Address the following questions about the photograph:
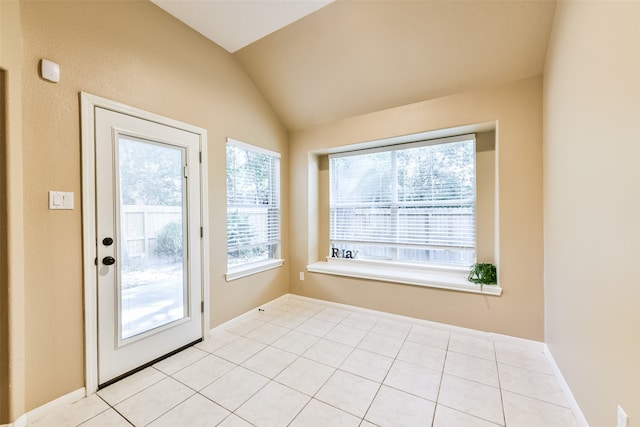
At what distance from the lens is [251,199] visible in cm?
332

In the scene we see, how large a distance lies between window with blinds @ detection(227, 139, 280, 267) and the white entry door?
478mm

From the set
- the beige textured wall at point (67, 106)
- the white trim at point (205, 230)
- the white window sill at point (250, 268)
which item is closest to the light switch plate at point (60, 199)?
the beige textured wall at point (67, 106)

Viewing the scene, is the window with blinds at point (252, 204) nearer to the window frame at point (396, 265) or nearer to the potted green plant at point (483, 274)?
the window frame at point (396, 265)

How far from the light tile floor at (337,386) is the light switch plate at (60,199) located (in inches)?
52.8

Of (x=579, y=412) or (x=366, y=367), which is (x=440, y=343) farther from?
(x=579, y=412)

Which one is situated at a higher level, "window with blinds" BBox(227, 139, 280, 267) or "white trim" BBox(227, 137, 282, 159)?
"white trim" BBox(227, 137, 282, 159)

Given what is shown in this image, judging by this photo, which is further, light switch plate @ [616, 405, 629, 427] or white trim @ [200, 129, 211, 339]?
white trim @ [200, 129, 211, 339]

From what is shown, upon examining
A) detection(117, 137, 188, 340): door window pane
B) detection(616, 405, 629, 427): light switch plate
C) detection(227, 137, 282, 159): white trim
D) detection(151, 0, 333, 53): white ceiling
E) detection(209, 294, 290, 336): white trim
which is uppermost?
detection(151, 0, 333, 53): white ceiling

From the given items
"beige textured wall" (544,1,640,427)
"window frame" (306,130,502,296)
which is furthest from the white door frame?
"beige textured wall" (544,1,640,427)

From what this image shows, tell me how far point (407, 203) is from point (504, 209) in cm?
109

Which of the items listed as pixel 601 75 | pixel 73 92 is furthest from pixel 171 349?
pixel 601 75

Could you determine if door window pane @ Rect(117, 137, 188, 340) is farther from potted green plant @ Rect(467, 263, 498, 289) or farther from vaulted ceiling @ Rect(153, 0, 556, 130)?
potted green plant @ Rect(467, 263, 498, 289)

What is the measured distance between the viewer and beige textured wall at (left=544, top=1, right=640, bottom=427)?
3.61 feet

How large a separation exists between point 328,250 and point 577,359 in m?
2.81
